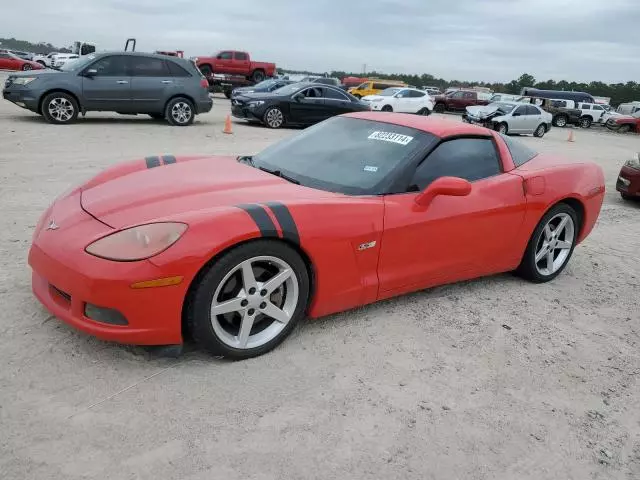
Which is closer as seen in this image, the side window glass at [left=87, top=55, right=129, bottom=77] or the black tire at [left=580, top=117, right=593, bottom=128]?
the side window glass at [left=87, top=55, right=129, bottom=77]

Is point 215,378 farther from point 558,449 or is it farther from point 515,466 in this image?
point 558,449

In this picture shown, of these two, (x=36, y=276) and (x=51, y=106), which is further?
(x=51, y=106)

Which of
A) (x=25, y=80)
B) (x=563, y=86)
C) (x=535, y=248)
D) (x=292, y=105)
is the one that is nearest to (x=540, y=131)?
(x=292, y=105)

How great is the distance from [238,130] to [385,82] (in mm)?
20314

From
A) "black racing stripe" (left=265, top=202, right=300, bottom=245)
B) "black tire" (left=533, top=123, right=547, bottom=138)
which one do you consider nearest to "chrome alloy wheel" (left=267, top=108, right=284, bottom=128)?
"black tire" (left=533, top=123, right=547, bottom=138)

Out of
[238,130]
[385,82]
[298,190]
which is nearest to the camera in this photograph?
[298,190]

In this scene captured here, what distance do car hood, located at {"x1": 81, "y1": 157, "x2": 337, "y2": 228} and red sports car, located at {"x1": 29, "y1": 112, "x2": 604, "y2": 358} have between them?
13mm

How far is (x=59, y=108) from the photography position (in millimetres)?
11539

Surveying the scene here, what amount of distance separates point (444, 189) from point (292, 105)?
40.8 ft

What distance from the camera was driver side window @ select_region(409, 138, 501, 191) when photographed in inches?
142

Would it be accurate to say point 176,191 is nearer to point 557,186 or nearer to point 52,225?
point 52,225

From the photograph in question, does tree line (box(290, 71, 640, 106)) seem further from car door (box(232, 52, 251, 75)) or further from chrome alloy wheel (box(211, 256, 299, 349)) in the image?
chrome alloy wheel (box(211, 256, 299, 349))

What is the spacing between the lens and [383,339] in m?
3.32

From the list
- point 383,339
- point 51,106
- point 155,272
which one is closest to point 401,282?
point 383,339
